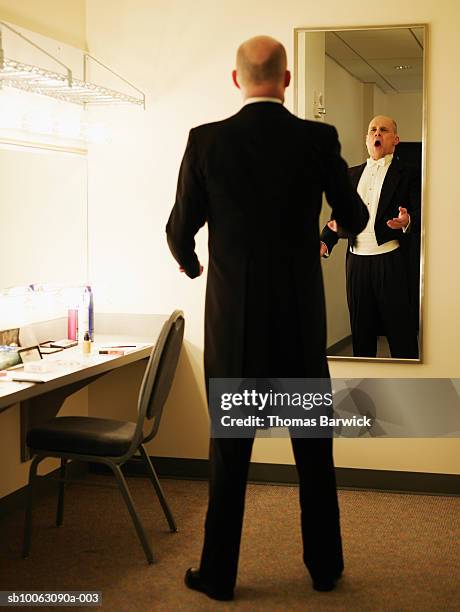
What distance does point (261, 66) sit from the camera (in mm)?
2492

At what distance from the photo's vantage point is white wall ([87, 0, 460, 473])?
3646mm

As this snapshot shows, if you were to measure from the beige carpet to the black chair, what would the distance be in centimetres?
15

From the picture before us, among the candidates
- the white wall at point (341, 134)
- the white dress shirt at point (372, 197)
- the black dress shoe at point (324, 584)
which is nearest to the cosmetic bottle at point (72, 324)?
the white wall at point (341, 134)

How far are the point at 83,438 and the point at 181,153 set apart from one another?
4.86 feet

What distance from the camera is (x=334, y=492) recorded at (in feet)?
8.95

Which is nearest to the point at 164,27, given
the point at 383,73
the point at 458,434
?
the point at 383,73

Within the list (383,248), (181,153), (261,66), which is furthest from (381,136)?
(261,66)

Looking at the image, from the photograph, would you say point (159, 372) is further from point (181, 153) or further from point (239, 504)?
point (181, 153)

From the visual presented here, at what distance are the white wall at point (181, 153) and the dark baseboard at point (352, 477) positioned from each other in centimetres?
4

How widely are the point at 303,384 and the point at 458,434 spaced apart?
4.49ft

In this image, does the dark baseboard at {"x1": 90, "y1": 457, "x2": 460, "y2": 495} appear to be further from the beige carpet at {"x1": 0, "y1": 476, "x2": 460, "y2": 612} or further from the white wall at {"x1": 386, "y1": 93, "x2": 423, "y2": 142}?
the white wall at {"x1": 386, "y1": 93, "x2": 423, "y2": 142}

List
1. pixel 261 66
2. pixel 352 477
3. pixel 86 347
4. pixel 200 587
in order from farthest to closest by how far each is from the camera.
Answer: pixel 352 477 < pixel 86 347 < pixel 200 587 < pixel 261 66

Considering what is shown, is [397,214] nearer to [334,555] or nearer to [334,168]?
[334,168]

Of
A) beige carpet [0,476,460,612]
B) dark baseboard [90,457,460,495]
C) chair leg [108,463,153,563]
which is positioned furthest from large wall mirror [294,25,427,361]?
chair leg [108,463,153,563]
